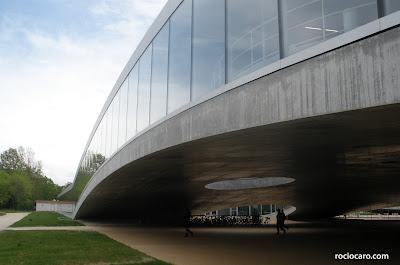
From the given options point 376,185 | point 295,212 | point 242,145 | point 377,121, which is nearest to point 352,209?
point 295,212

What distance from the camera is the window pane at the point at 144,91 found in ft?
66.7

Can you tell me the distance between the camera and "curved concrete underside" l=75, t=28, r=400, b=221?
7.61 meters

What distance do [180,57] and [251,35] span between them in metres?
5.66

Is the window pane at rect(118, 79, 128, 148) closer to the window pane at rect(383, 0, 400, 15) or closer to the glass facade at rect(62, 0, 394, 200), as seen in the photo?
the glass facade at rect(62, 0, 394, 200)

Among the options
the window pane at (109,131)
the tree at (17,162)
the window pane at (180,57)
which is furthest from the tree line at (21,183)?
the window pane at (180,57)

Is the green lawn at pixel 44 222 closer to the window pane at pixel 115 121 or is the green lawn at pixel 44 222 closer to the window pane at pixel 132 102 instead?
the window pane at pixel 115 121

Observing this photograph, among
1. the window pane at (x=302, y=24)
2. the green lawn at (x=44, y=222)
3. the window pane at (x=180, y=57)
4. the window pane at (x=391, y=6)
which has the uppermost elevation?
the window pane at (x=180, y=57)

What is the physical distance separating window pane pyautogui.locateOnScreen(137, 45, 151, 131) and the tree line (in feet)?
247

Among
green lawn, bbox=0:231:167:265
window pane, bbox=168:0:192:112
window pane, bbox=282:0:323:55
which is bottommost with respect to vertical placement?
green lawn, bbox=0:231:167:265

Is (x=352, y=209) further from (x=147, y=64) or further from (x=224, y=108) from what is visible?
(x=224, y=108)

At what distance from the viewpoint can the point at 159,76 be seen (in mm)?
18828

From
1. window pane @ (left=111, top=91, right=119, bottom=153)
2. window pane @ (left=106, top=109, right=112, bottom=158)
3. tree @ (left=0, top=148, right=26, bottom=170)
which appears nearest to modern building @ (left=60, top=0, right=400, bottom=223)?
window pane @ (left=111, top=91, right=119, bottom=153)

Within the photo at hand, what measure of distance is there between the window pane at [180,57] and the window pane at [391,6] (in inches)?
302

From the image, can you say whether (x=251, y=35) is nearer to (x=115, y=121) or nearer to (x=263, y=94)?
(x=263, y=94)
